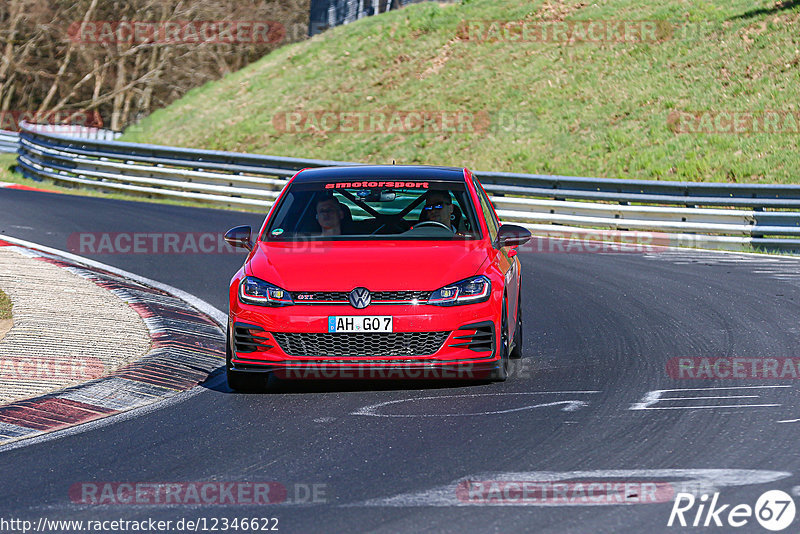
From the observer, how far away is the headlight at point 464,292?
7809mm

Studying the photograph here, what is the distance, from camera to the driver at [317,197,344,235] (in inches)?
351

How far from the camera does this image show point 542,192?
20547 millimetres

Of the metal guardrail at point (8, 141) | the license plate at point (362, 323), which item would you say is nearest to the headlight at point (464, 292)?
the license plate at point (362, 323)

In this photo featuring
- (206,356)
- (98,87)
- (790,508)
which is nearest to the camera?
(790,508)

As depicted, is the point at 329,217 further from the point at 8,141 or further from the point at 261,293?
the point at 8,141

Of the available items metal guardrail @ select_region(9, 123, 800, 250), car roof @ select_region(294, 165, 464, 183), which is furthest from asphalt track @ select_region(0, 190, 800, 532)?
metal guardrail @ select_region(9, 123, 800, 250)

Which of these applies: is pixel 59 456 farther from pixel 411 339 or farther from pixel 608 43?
pixel 608 43

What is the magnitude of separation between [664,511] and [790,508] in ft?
1.78

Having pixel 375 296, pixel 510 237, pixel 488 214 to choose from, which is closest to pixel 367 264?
pixel 375 296

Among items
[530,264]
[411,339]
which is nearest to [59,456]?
[411,339]

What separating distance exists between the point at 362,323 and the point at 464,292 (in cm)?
74

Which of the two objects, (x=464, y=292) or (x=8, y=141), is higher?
(x=8, y=141)

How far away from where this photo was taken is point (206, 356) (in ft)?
31.2

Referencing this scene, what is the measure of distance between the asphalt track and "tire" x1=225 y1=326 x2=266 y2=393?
0.09 meters
